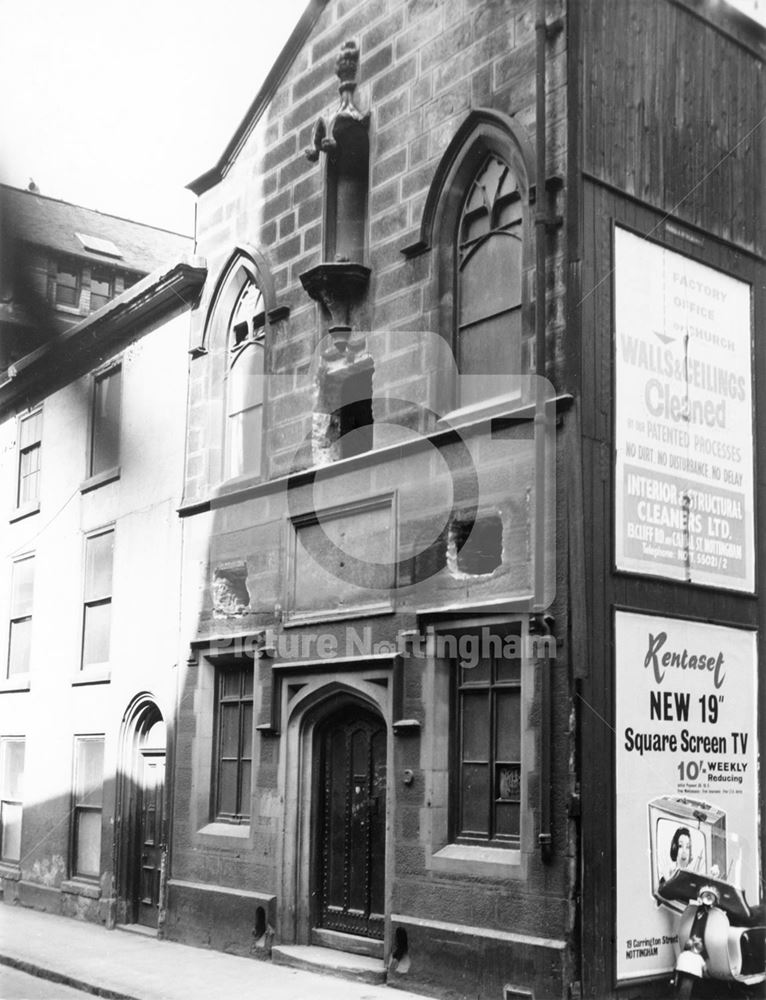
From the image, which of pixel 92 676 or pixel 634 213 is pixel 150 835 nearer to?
pixel 92 676

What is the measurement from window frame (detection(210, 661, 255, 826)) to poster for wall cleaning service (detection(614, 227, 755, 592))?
580 centimetres

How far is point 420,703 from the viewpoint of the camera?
39.0 ft

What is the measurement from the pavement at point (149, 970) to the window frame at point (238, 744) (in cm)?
163

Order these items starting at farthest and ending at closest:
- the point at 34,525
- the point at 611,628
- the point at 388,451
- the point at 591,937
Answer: the point at 34,525
the point at 388,451
the point at 611,628
the point at 591,937

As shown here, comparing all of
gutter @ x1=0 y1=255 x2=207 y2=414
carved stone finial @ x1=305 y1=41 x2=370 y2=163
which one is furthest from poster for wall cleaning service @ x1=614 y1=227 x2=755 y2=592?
gutter @ x1=0 y1=255 x2=207 y2=414

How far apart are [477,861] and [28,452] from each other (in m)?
13.7

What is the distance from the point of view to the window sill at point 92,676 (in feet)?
59.1

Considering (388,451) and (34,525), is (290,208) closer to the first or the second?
(388,451)

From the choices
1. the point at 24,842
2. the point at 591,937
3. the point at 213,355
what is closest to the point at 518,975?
the point at 591,937

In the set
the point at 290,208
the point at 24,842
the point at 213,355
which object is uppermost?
the point at 290,208

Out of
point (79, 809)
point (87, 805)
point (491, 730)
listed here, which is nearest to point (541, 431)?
point (491, 730)

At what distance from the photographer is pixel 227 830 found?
1464 centimetres

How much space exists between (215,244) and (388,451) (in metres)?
5.54

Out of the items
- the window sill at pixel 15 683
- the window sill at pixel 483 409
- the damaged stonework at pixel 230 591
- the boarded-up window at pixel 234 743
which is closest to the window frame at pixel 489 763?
the window sill at pixel 483 409
